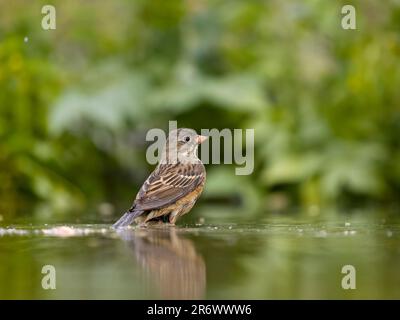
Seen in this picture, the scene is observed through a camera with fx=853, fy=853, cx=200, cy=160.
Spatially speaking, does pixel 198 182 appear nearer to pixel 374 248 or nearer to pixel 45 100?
pixel 374 248

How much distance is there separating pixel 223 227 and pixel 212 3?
6457mm

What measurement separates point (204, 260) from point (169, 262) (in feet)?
0.70

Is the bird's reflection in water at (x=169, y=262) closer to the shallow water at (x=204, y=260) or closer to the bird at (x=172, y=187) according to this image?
the shallow water at (x=204, y=260)

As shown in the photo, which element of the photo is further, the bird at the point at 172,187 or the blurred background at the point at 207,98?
the blurred background at the point at 207,98

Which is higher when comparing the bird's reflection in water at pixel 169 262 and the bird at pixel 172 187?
the bird at pixel 172 187

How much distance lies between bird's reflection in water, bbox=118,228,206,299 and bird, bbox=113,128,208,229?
34 centimetres

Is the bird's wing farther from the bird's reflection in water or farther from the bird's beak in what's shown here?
the bird's reflection in water

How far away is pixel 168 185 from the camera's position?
7.01m

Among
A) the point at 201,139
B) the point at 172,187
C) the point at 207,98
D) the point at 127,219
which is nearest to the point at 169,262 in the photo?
the point at 127,219

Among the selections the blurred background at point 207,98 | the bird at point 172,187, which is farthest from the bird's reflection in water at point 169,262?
the blurred background at point 207,98

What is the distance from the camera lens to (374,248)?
18.0 ft

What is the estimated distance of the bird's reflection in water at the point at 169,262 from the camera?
13.4 feet

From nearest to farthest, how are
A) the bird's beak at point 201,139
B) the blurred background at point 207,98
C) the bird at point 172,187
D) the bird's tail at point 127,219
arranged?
the bird's tail at point 127,219 < the bird at point 172,187 < the bird's beak at point 201,139 < the blurred background at point 207,98

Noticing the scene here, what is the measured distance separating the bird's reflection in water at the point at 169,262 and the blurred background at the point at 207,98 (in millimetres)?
3148
